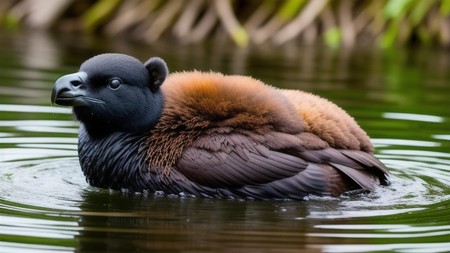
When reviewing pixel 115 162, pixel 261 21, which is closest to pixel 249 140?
pixel 115 162

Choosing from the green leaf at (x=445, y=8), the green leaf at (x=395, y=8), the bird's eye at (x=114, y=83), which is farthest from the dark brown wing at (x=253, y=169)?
the green leaf at (x=445, y=8)

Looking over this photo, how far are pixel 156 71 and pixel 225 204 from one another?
119 centimetres

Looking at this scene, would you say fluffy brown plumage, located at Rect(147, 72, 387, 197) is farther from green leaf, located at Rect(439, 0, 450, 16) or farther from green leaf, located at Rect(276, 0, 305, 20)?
green leaf, located at Rect(276, 0, 305, 20)

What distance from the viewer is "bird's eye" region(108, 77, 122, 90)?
8039 mm

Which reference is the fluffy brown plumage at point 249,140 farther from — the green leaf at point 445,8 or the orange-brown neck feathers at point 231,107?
the green leaf at point 445,8

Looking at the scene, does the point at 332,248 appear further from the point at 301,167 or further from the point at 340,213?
the point at 301,167

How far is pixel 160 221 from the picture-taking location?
6891 millimetres

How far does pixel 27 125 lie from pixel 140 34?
11002mm

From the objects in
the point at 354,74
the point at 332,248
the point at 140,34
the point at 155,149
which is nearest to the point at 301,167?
the point at 155,149

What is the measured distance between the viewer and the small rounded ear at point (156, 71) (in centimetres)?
802

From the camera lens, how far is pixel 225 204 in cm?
756

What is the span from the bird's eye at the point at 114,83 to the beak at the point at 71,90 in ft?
0.61

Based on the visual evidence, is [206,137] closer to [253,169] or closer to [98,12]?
[253,169]

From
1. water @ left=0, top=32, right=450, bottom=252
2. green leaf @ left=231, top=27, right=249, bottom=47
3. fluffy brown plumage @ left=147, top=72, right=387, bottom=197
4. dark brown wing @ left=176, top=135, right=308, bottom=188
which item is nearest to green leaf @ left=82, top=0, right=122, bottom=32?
green leaf @ left=231, top=27, right=249, bottom=47
